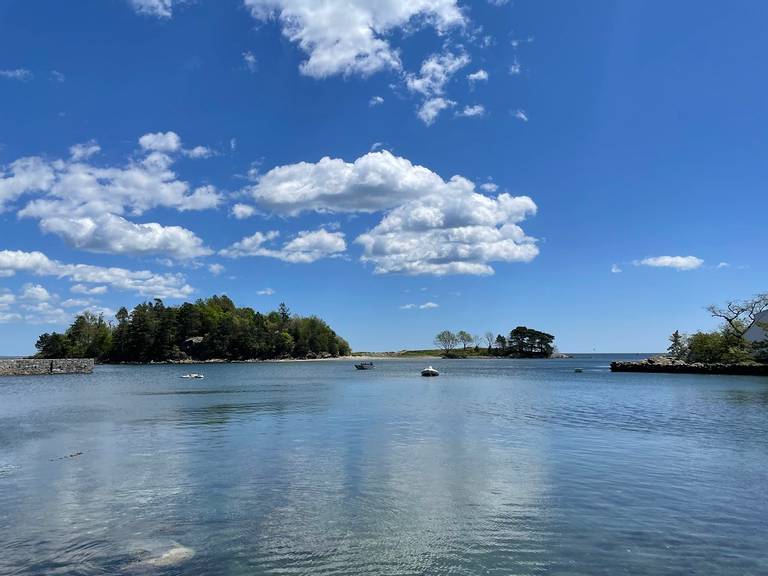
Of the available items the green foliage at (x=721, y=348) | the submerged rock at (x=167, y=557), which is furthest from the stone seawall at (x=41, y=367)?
the green foliage at (x=721, y=348)

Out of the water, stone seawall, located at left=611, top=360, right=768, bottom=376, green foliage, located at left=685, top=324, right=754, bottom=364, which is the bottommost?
the water

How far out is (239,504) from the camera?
15180mm

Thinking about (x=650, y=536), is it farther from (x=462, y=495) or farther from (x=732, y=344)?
(x=732, y=344)

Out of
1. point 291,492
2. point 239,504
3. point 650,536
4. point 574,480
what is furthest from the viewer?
point 574,480

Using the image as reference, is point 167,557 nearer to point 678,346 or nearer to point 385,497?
point 385,497

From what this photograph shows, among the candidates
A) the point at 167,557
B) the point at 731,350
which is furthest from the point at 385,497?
the point at 731,350

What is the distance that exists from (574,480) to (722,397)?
4227 cm

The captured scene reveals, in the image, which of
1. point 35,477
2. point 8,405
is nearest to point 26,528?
point 35,477

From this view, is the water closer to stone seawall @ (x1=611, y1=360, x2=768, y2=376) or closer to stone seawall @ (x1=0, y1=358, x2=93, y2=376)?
stone seawall @ (x1=611, y1=360, x2=768, y2=376)

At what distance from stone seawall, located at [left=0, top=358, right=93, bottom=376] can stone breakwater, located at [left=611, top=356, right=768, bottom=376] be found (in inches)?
4918

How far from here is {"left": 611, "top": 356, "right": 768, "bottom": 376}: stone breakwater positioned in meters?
89.3

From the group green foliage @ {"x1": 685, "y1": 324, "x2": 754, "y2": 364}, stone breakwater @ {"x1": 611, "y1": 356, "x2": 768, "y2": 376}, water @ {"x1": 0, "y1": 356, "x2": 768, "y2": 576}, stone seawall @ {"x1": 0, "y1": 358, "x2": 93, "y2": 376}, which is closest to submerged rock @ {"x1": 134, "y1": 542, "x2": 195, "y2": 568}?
water @ {"x1": 0, "y1": 356, "x2": 768, "y2": 576}

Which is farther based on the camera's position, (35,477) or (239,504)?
(35,477)

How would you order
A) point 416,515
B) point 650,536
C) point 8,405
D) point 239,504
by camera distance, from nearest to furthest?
1. point 650,536
2. point 416,515
3. point 239,504
4. point 8,405
